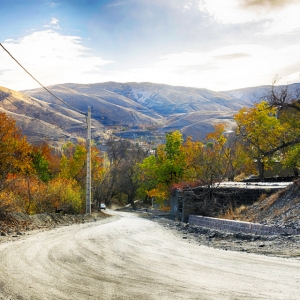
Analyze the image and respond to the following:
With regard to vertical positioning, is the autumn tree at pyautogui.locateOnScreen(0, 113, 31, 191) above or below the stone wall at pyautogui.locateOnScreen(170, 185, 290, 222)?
above

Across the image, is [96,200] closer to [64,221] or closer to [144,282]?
[64,221]

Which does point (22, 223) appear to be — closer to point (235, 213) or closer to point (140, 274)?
point (235, 213)

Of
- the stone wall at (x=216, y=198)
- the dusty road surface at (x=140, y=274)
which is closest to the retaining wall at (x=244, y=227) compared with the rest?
the dusty road surface at (x=140, y=274)

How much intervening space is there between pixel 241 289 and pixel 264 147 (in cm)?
4289

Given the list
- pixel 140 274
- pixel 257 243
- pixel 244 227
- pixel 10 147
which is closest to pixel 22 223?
pixel 244 227

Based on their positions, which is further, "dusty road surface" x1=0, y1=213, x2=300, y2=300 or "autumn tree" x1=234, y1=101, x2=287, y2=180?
"autumn tree" x1=234, y1=101, x2=287, y2=180

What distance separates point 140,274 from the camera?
26.0 ft

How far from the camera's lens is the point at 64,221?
926 inches

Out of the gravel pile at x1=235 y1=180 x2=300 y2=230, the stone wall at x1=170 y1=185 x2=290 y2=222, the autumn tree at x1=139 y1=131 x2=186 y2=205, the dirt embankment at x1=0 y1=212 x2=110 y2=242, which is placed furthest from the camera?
Answer: the autumn tree at x1=139 y1=131 x2=186 y2=205

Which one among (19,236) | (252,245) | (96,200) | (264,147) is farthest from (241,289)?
(96,200)

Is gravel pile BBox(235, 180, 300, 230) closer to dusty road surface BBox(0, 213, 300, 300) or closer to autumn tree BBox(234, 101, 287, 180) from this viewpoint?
dusty road surface BBox(0, 213, 300, 300)

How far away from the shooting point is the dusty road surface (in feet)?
21.5

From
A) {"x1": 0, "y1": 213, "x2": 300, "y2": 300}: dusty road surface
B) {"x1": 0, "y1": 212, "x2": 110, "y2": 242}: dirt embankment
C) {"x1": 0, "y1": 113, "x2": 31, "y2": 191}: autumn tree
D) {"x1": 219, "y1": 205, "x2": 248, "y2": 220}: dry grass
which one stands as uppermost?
{"x1": 0, "y1": 113, "x2": 31, "y2": 191}: autumn tree

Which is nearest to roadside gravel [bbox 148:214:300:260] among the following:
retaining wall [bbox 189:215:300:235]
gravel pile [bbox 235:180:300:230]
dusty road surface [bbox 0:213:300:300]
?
retaining wall [bbox 189:215:300:235]
